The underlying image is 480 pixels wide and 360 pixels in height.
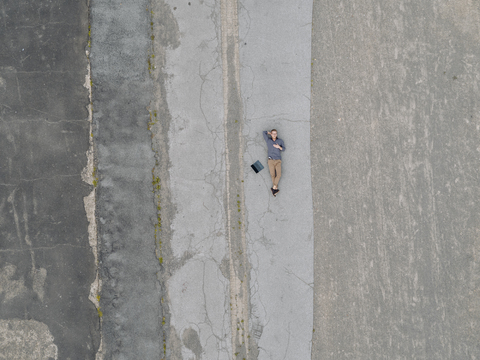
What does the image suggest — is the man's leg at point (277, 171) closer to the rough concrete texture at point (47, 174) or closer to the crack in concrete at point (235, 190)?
the crack in concrete at point (235, 190)

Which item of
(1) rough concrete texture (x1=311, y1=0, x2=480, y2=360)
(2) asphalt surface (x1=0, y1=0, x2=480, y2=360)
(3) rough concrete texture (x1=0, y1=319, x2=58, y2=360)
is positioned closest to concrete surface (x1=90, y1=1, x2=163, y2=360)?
(2) asphalt surface (x1=0, y1=0, x2=480, y2=360)

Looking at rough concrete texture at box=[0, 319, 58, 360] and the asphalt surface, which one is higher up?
the asphalt surface

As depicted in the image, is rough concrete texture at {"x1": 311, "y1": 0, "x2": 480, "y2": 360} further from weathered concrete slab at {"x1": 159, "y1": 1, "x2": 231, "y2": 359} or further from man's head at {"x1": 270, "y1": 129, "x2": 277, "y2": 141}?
weathered concrete slab at {"x1": 159, "y1": 1, "x2": 231, "y2": 359}

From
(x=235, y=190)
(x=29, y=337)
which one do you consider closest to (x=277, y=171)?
(x=235, y=190)

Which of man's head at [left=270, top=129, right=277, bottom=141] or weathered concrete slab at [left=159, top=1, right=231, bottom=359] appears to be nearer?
man's head at [left=270, top=129, right=277, bottom=141]

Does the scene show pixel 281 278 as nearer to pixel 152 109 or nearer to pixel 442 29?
pixel 152 109

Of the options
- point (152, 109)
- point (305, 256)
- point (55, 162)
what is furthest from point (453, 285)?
point (55, 162)

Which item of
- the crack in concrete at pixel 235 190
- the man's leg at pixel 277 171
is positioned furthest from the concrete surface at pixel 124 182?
the man's leg at pixel 277 171
